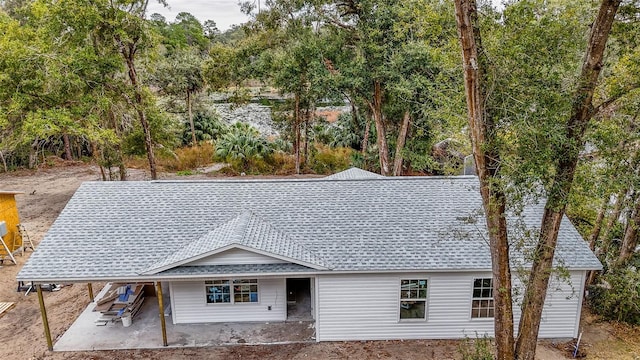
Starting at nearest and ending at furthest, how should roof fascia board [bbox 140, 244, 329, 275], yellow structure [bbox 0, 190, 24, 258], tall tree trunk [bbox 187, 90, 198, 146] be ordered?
roof fascia board [bbox 140, 244, 329, 275] → yellow structure [bbox 0, 190, 24, 258] → tall tree trunk [bbox 187, 90, 198, 146]

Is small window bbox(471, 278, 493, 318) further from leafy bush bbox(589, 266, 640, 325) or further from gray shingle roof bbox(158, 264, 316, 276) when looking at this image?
gray shingle roof bbox(158, 264, 316, 276)

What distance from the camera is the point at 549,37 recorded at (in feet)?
25.5

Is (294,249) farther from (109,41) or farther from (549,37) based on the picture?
(109,41)

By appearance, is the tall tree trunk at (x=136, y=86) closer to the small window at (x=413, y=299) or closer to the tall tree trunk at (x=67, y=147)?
the tall tree trunk at (x=67, y=147)

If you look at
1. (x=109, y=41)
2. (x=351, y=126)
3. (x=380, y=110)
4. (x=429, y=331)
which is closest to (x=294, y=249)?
(x=429, y=331)

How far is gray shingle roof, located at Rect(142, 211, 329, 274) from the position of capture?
10.8m

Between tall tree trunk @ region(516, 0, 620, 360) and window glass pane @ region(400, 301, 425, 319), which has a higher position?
tall tree trunk @ region(516, 0, 620, 360)

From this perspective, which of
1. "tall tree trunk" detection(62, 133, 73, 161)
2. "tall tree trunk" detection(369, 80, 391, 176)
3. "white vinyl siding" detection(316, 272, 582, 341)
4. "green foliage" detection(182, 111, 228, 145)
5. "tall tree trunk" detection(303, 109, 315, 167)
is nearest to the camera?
"white vinyl siding" detection(316, 272, 582, 341)

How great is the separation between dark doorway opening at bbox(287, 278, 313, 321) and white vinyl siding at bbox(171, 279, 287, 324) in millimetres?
474

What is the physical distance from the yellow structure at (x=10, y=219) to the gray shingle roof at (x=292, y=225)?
552 centimetres

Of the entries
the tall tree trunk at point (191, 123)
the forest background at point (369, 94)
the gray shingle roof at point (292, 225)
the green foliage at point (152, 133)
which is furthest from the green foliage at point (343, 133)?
the gray shingle roof at point (292, 225)

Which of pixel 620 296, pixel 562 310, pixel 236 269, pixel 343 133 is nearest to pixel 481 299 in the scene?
pixel 562 310

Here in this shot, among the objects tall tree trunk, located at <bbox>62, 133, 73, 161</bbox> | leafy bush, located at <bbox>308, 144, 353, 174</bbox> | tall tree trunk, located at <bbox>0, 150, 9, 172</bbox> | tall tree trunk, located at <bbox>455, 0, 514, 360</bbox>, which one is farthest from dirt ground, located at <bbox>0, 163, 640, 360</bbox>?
tall tree trunk, located at <bbox>62, 133, 73, 161</bbox>

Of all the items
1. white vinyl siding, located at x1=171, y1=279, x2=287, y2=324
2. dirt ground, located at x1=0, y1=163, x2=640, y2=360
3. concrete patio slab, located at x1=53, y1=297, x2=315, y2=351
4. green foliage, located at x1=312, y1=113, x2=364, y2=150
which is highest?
green foliage, located at x1=312, y1=113, x2=364, y2=150
